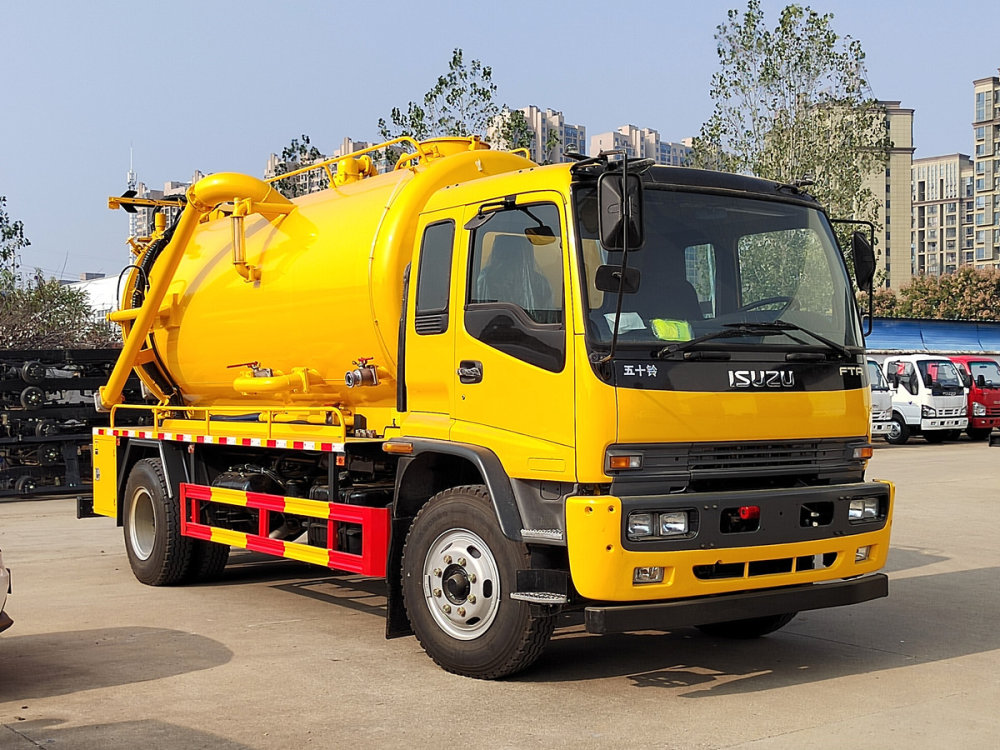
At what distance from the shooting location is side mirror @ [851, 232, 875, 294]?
7355mm

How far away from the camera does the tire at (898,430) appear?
29.2 m

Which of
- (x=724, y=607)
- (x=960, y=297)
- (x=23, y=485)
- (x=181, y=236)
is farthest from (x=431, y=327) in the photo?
(x=960, y=297)

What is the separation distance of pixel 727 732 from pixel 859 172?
103 feet

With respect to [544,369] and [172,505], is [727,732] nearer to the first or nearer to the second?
[544,369]

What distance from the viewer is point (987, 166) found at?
534ft

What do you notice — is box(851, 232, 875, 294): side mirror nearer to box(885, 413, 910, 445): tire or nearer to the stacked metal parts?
the stacked metal parts

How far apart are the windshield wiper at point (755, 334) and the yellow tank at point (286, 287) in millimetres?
2115

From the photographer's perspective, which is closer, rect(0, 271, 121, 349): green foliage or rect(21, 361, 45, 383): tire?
rect(21, 361, 45, 383): tire

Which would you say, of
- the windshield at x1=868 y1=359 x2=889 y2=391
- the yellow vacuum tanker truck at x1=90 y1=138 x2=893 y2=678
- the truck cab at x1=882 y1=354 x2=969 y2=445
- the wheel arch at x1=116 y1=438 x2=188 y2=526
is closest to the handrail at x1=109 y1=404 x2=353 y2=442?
the yellow vacuum tanker truck at x1=90 y1=138 x2=893 y2=678

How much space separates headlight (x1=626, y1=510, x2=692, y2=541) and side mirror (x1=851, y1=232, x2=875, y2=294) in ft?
7.24

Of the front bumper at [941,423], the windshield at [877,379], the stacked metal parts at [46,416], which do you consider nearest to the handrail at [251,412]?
the stacked metal parts at [46,416]

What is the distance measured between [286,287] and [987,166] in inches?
6723

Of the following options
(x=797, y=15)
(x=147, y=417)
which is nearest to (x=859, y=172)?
(x=797, y=15)

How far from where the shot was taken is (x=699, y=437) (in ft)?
20.4
